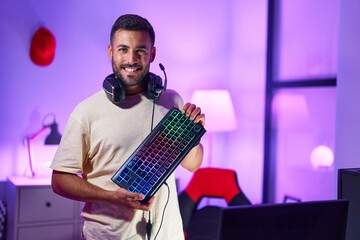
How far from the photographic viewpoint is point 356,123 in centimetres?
308

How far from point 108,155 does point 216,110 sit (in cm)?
250

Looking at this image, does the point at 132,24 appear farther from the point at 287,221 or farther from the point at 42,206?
the point at 42,206

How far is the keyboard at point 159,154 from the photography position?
1.64m

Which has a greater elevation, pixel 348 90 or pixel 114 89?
pixel 348 90

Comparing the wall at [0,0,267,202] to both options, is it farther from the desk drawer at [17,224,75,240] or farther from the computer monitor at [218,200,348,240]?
the computer monitor at [218,200,348,240]

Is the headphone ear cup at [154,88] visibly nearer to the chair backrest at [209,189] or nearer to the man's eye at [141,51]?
the man's eye at [141,51]

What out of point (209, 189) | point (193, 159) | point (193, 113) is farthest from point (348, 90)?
point (193, 113)

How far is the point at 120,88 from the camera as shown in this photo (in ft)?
5.74

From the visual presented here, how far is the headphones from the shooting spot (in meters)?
1.74

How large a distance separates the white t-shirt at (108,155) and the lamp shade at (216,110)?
93.2 inches

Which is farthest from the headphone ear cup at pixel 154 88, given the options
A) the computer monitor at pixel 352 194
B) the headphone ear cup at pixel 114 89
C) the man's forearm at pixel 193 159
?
the computer monitor at pixel 352 194

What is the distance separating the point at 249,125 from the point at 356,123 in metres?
1.53

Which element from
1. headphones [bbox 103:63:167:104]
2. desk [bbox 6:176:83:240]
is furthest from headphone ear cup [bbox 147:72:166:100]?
desk [bbox 6:176:83:240]

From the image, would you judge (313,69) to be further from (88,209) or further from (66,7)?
(88,209)
